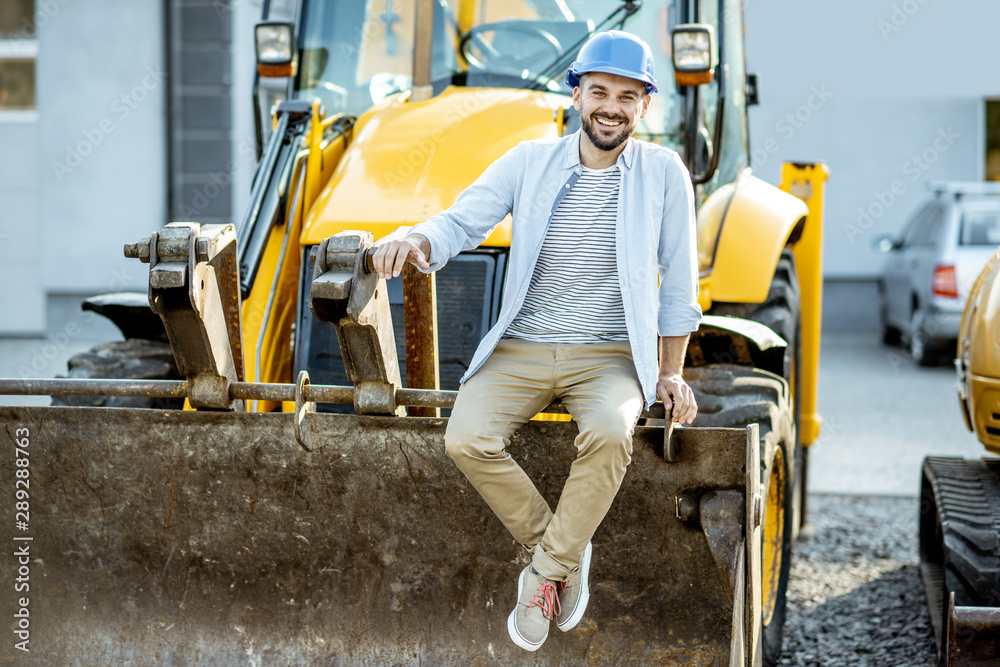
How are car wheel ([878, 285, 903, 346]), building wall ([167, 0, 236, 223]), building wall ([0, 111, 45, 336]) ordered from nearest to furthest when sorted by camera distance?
building wall ([167, 0, 236, 223]) → building wall ([0, 111, 45, 336]) → car wheel ([878, 285, 903, 346])

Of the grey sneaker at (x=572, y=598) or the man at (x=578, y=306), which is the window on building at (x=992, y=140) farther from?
the grey sneaker at (x=572, y=598)

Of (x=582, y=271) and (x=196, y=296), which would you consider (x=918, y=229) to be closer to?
(x=582, y=271)

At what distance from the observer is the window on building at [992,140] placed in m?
15.9

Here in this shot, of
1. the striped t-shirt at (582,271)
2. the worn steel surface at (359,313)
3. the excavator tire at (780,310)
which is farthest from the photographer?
the excavator tire at (780,310)

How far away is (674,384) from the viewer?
327 centimetres

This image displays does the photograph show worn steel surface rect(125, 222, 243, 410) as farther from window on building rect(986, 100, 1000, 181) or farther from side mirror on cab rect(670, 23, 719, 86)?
window on building rect(986, 100, 1000, 181)

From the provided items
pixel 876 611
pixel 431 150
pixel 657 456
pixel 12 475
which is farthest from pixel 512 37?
pixel 876 611

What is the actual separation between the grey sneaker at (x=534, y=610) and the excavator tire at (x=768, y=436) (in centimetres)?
91

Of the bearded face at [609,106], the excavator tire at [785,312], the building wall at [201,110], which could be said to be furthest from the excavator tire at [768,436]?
the building wall at [201,110]

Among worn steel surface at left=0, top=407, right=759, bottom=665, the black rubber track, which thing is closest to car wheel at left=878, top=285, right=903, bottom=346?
the black rubber track

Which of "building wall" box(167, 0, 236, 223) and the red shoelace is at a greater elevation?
"building wall" box(167, 0, 236, 223)

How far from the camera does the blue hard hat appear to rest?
3.16 meters

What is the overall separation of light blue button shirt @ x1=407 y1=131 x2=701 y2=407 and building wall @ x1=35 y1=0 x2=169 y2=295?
33.1 feet

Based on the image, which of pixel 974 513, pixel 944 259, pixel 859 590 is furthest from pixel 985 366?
pixel 944 259
